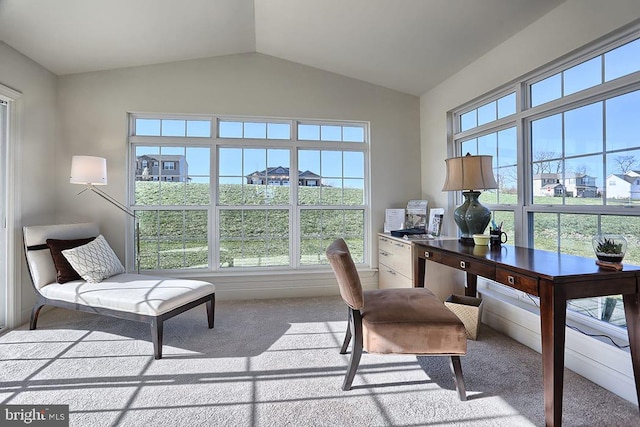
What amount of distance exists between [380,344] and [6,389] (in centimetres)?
Answer: 218

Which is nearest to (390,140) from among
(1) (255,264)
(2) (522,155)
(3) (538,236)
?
(2) (522,155)

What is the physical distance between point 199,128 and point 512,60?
3.18m

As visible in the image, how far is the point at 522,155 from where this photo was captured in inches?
100

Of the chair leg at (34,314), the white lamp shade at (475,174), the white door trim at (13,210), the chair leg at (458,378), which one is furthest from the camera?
the white door trim at (13,210)

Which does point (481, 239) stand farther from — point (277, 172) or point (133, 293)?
point (133, 293)

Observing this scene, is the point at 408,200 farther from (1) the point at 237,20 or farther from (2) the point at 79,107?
(2) the point at 79,107

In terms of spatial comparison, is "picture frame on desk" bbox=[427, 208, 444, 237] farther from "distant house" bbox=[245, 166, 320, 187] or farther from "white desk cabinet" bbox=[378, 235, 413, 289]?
"distant house" bbox=[245, 166, 320, 187]

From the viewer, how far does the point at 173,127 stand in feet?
11.7

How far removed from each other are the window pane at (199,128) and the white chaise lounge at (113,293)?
60.2 inches

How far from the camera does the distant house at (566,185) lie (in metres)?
2.09

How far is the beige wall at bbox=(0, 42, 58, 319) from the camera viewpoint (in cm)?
280

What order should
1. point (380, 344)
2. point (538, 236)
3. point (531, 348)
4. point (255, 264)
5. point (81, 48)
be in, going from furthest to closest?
point (255, 264), point (81, 48), point (538, 236), point (531, 348), point (380, 344)

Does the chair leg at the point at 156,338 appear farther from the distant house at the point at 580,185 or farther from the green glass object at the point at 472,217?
the distant house at the point at 580,185

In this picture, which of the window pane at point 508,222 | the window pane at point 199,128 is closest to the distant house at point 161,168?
the window pane at point 199,128
